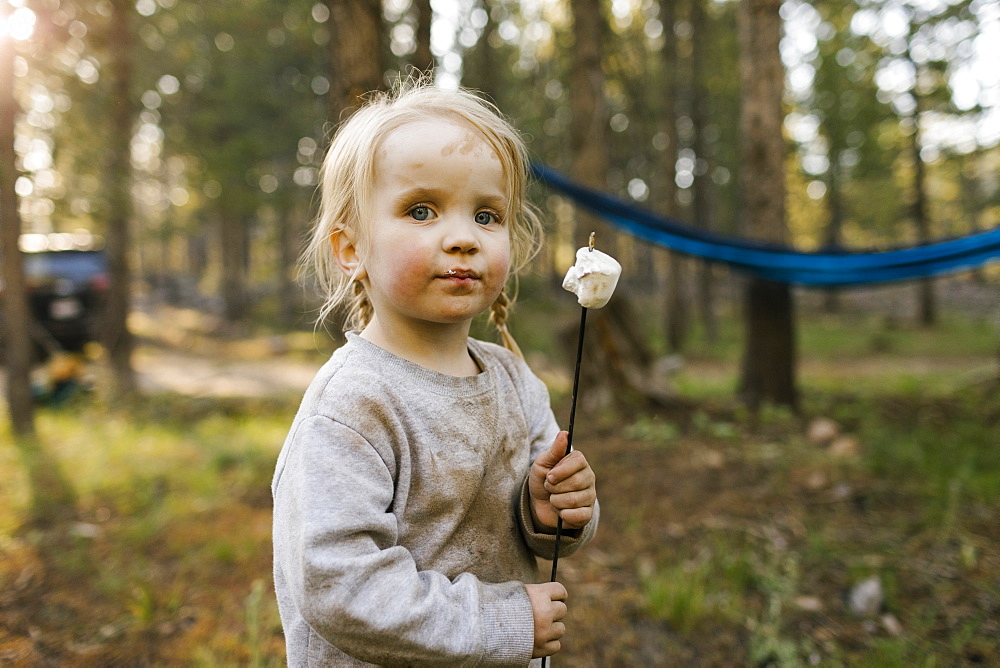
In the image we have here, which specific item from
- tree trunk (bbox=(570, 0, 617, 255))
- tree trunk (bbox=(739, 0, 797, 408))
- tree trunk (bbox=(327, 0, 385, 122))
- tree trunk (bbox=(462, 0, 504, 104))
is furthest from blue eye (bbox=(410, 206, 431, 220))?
tree trunk (bbox=(462, 0, 504, 104))

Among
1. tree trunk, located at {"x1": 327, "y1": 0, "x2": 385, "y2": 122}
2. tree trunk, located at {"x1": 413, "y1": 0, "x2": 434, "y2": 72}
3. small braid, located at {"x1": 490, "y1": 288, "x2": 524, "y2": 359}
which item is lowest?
small braid, located at {"x1": 490, "y1": 288, "x2": 524, "y2": 359}

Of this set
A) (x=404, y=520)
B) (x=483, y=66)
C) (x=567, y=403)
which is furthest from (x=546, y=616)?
(x=483, y=66)

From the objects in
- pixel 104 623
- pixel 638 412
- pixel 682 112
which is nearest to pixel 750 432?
pixel 638 412

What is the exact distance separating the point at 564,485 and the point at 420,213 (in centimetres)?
50

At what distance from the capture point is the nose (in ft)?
3.26

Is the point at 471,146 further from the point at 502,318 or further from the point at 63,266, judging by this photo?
the point at 63,266

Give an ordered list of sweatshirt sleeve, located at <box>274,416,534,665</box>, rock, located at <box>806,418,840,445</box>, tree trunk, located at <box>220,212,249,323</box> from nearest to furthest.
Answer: sweatshirt sleeve, located at <box>274,416,534,665</box> < rock, located at <box>806,418,840,445</box> < tree trunk, located at <box>220,212,249,323</box>

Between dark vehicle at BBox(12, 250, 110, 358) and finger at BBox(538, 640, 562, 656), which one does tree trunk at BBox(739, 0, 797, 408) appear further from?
dark vehicle at BBox(12, 250, 110, 358)

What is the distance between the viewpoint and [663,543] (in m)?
3.00

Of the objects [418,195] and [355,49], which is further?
[355,49]

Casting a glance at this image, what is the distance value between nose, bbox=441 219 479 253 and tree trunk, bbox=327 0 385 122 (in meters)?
2.17

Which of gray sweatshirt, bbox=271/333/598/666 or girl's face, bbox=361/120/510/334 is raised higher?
girl's face, bbox=361/120/510/334

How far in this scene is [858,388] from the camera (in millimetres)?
6742

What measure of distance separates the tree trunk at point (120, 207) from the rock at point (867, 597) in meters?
6.13
